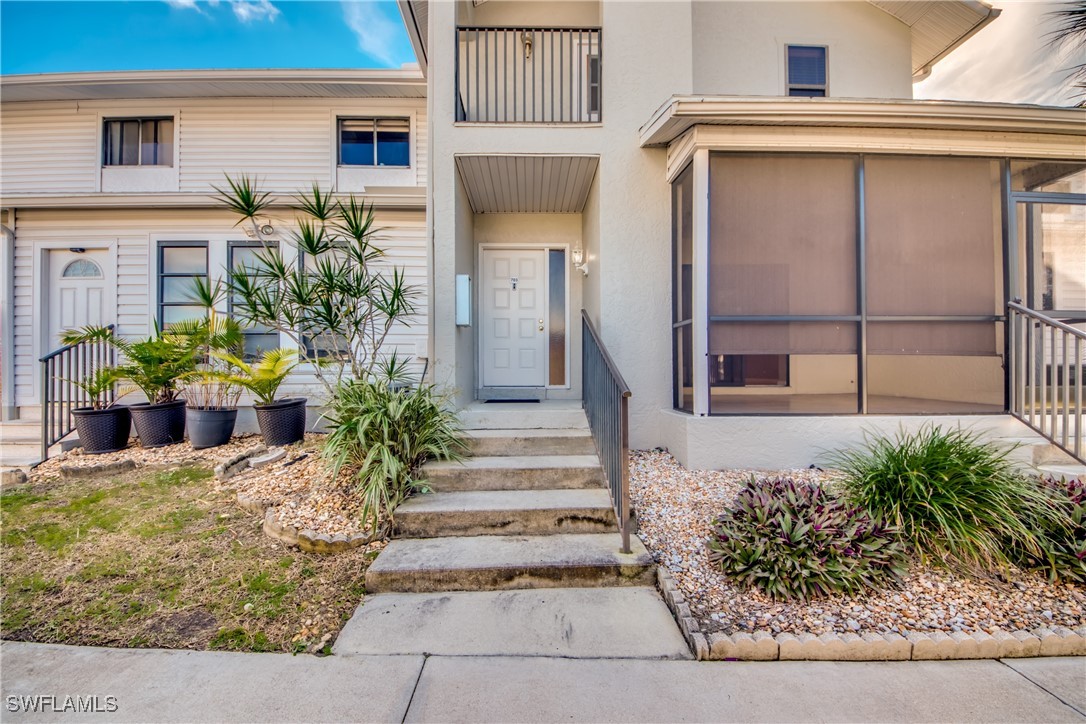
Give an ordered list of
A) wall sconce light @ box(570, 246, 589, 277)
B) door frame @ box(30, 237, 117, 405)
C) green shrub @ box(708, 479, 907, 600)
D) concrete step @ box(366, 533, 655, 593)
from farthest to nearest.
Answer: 1. door frame @ box(30, 237, 117, 405)
2. wall sconce light @ box(570, 246, 589, 277)
3. concrete step @ box(366, 533, 655, 593)
4. green shrub @ box(708, 479, 907, 600)

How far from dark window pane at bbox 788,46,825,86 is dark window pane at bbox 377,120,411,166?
6095 millimetres

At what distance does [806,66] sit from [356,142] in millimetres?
7201

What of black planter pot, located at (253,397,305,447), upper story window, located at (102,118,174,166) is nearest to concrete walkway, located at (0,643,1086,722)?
black planter pot, located at (253,397,305,447)

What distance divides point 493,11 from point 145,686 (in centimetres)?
773

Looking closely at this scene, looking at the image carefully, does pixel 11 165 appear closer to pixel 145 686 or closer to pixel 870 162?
pixel 145 686

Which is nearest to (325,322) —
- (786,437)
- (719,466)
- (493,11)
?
(719,466)

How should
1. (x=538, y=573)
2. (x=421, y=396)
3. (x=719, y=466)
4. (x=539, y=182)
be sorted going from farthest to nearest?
1. (x=539, y=182)
2. (x=719, y=466)
3. (x=421, y=396)
4. (x=538, y=573)

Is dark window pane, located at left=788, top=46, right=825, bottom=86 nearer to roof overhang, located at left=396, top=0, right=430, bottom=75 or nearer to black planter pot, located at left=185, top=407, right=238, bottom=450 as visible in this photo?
roof overhang, located at left=396, top=0, right=430, bottom=75

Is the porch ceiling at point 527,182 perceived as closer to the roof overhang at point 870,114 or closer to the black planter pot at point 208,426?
the roof overhang at point 870,114

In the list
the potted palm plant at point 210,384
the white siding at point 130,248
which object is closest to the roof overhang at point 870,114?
the white siding at point 130,248

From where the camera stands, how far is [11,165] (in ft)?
26.1

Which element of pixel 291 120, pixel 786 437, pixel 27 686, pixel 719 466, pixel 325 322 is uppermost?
pixel 291 120

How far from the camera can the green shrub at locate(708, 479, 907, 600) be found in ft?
8.13

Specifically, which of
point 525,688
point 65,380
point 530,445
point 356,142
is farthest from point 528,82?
point 65,380
